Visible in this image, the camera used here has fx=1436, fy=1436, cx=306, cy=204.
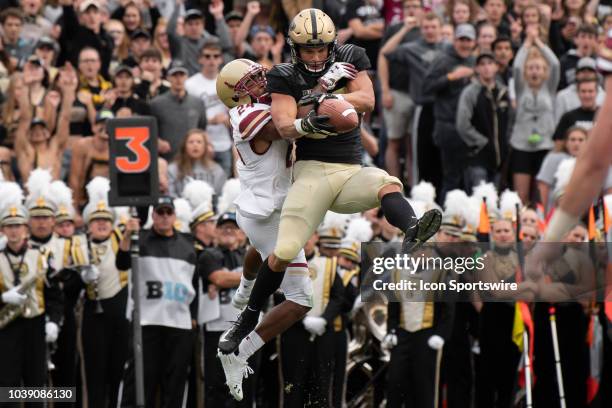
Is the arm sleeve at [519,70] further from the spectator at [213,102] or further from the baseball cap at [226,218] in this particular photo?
the baseball cap at [226,218]

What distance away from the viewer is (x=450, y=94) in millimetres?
15555

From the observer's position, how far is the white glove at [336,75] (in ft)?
30.0

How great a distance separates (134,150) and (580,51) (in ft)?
21.6

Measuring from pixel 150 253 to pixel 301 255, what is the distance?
3.36 m

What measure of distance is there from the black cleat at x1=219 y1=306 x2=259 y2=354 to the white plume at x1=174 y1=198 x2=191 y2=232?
370 cm

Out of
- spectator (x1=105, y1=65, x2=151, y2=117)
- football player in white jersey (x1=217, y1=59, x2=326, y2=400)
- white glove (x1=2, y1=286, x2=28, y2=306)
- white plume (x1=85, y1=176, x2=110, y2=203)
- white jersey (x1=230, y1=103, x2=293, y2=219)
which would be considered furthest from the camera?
spectator (x1=105, y1=65, x2=151, y2=117)

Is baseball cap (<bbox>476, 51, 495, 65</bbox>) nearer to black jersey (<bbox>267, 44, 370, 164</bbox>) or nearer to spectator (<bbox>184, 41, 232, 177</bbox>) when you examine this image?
spectator (<bbox>184, 41, 232, 177</bbox>)

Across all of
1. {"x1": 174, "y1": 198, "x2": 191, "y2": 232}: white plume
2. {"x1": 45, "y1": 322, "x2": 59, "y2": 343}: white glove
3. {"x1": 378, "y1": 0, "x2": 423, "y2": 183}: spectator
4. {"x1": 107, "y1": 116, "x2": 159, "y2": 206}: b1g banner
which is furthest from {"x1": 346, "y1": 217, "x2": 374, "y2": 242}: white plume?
{"x1": 45, "y1": 322, "x2": 59, "y2": 343}: white glove

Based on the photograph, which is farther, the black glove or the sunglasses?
the sunglasses

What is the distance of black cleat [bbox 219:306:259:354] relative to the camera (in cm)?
990

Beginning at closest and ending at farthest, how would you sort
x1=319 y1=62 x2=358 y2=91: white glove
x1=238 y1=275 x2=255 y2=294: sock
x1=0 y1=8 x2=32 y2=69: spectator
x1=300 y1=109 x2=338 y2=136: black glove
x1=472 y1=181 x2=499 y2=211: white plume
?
x1=300 y1=109 x2=338 y2=136: black glove
x1=319 y1=62 x2=358 y2=91: white glove
x1=238 y1=275 x2=255 y2=294: sock
x1=472 y1=181 x2=499 y2=211: white plume
x1=0 y1=8 x2=32 y2=69: spectator

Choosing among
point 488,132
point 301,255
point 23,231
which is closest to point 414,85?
point 488,132

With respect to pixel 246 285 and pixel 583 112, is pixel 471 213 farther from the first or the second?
pixel 246 285

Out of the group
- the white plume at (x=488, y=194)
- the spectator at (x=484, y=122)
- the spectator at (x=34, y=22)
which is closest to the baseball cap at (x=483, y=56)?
the spectator at (x=484, y=122)
